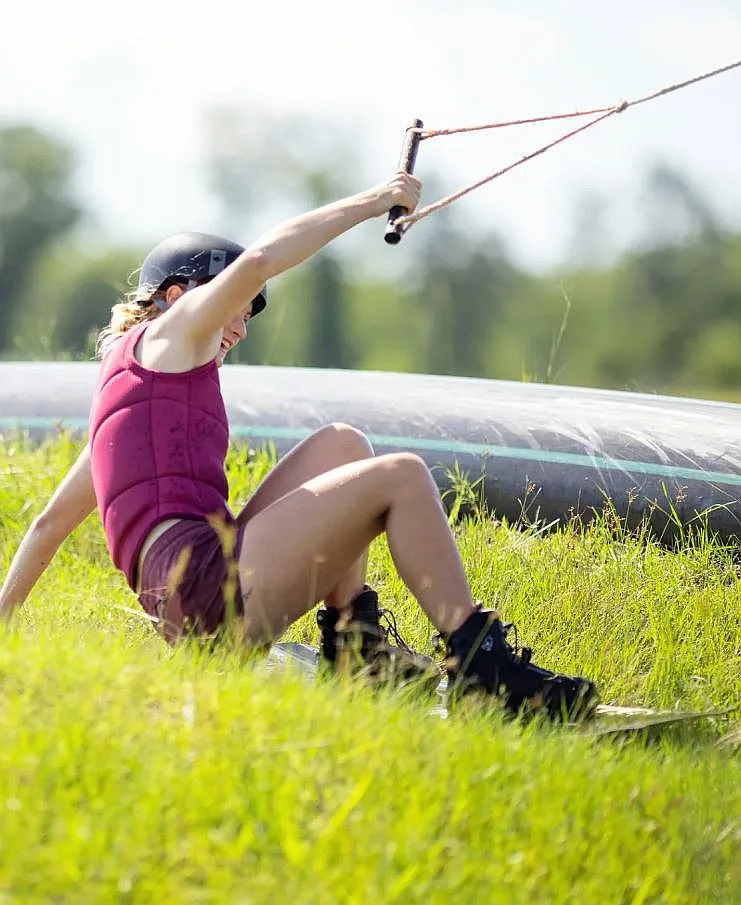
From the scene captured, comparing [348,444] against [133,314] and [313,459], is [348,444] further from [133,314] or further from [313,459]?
[133,314]

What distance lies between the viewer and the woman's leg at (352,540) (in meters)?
3.12

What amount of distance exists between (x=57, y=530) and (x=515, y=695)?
138cm

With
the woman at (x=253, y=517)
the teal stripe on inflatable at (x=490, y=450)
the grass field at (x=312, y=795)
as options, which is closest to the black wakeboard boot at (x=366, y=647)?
the woman at (x=253, y=517)

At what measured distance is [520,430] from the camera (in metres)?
5.45

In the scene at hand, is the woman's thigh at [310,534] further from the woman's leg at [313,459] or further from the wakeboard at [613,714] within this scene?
the woman's leg at [313,459]

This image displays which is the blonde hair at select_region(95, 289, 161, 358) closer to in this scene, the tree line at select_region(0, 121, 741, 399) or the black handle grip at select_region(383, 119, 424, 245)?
the black handle grip at select_region(383, 119, 424, 245)

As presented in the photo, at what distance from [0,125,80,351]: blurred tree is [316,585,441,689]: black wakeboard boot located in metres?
28.1

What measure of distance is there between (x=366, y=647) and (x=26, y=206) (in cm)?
3258

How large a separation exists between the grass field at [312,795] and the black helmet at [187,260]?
3.11 feet

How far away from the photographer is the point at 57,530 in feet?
12.4

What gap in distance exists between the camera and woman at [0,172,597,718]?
10.3 feet

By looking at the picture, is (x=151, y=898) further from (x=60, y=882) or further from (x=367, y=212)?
(x=367, y=212)

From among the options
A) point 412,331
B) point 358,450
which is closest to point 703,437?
point 358,450

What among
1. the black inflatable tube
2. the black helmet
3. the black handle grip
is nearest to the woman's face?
the black helmet
